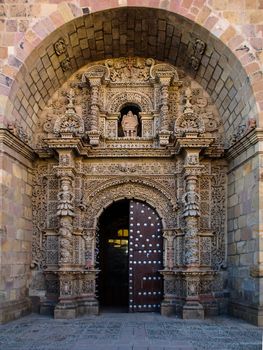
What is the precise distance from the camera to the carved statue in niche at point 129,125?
28.5 ft

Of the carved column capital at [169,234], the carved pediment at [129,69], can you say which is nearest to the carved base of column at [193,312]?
the carved column capital at [169,234]

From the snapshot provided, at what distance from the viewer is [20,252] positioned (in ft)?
25.8

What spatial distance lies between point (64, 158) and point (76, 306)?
8.58 ft

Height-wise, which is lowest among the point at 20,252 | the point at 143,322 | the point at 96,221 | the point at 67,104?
the point at 143,322

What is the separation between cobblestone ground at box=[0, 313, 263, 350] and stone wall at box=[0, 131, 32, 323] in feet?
1.28

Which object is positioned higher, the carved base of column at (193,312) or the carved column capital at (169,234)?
the carved column capital at (169,234)

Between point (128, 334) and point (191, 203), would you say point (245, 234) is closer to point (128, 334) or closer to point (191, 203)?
point (191, 203)

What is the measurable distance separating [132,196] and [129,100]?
1.89m

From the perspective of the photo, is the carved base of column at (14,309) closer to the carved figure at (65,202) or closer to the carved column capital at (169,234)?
the carved figure at (65,202)

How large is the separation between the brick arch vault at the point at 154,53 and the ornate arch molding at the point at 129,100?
84 cm

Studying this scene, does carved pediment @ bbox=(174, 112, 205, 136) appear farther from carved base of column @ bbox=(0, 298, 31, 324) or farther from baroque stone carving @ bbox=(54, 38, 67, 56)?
carved base of column @ bbox=(0, 298, 31, 324)

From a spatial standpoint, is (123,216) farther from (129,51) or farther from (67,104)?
(129,51)

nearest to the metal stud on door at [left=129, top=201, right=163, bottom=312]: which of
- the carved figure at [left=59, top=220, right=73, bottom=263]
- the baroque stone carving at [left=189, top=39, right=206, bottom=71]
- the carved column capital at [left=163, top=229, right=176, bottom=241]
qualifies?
the carved column capital at [left=163, top=229, right=176, bottom=241]

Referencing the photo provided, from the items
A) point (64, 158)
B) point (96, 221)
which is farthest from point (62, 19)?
point (96, 221)
